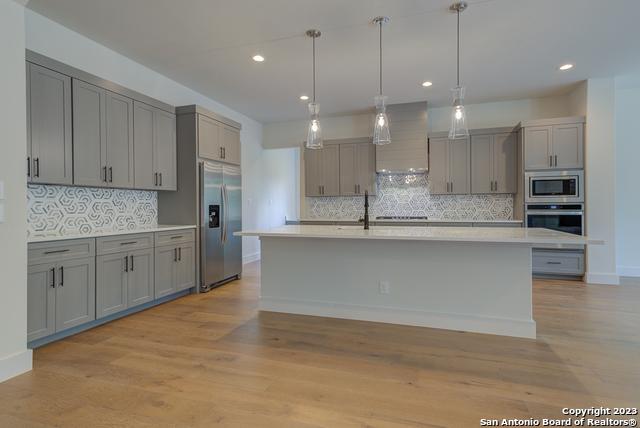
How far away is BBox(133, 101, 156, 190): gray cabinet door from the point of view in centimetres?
383

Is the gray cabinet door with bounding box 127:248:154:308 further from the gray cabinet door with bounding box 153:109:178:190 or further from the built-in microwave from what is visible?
the built-in microwave

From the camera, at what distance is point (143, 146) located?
392 cm

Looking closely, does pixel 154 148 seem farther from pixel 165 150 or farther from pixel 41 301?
pixel 41 301

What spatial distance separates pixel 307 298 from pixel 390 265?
93 centimetres

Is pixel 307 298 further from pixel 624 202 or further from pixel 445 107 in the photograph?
pixel 624 202

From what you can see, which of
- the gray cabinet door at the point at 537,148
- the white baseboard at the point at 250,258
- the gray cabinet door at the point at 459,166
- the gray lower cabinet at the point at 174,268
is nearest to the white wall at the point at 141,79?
the white baseboard at the point at 250,258

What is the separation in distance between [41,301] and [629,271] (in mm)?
7384

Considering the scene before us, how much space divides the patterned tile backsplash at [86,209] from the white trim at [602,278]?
6065 mm

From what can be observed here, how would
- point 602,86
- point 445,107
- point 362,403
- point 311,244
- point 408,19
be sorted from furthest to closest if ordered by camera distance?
point 445,107 → point 602,86 → point 311,244 → point 408,19 → point 362,403

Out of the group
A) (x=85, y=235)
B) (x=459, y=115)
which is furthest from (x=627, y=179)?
(x=85, y=235)

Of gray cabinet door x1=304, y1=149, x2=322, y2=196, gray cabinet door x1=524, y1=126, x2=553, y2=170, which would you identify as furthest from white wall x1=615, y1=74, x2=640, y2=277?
gray cabinet door x1=304, y1=149, x2=322, y2=196

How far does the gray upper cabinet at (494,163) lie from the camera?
5424 mm

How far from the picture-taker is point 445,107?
5.91 meters

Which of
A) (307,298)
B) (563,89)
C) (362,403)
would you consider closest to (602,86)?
(563,89)
